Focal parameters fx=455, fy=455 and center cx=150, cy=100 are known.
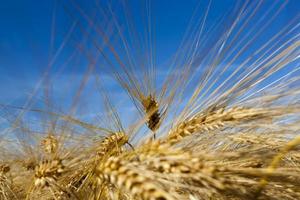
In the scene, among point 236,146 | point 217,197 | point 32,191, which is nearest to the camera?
point 217,197

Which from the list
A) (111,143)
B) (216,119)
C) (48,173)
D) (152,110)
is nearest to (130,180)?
(216,119)

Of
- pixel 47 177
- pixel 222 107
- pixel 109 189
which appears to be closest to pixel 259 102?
pixel 222 107

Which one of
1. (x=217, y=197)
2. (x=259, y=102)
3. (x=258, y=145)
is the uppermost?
(x=259, y=102)

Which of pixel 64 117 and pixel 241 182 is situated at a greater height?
pixel 64 117

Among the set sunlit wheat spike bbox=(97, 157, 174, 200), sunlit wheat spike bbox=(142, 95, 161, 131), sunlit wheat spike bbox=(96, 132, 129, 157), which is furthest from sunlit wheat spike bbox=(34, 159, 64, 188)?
sunlit wheat spike bbox=(142, 95, 161, 131)

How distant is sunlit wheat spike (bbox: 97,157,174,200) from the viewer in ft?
3.49

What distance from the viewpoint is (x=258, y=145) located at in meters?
1.80

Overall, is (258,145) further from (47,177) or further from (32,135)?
(32,135)

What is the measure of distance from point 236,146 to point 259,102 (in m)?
0.56

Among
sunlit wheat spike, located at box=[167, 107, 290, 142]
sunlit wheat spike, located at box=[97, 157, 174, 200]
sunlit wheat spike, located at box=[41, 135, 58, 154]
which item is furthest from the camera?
sunlit wheat spike, located at box=[41, 135, 58, 154]

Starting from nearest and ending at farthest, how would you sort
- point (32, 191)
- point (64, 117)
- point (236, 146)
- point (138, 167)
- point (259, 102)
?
1. point (138, 167)
2. point (259, 102)
3. point (32, 191)
4. point (64, 117)
5. point (236, 146)

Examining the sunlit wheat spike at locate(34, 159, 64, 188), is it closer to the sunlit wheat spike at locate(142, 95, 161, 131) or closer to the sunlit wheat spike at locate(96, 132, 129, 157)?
the sunlit wheat spike at locate(96, 132, 129, 157)

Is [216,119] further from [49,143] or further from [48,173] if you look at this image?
[49,143]

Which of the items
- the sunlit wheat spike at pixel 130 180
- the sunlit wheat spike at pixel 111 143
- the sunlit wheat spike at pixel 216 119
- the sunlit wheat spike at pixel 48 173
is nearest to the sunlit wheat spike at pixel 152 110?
the sunlit wheat spike at pixel 111 143
